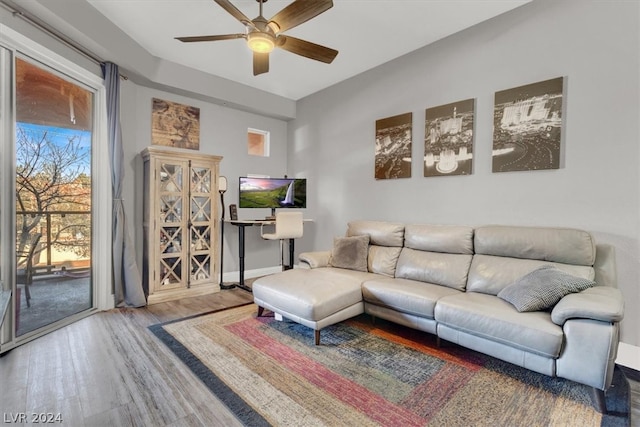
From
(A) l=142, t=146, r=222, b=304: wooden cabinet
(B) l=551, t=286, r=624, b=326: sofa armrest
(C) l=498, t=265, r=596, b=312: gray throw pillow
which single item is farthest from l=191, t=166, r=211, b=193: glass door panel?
(B) l=551, t=286, r=624, b=326: sofa armrest

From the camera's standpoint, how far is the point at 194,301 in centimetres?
353

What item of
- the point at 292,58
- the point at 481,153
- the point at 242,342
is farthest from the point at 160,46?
the point at 481,153

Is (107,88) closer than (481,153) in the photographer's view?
No

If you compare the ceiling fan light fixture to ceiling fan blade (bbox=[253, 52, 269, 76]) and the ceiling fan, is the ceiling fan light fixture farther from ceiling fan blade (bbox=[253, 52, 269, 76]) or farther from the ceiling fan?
ceiling fan blade (bbox=[253, 52, 269, 76])

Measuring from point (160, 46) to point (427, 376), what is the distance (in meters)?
4.16

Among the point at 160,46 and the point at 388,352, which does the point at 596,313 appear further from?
the point at 160,46

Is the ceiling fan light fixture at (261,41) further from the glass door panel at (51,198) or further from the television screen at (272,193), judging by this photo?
the television screen at (272,193)

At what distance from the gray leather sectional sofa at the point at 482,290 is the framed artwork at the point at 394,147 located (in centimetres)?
70

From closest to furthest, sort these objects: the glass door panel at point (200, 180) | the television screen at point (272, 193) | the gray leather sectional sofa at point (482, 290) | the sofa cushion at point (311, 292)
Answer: the gray leather sectional sofa at point (482, 290) < the sofa cushion at point (311, 292) < the glass door panel at point (200, 180) < the television screen at point (272, 193)

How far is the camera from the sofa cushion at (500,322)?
1.79 m

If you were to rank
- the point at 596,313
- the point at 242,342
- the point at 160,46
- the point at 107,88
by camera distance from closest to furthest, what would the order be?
the point at 596,313 → the point at 242,342 → the point at 107,88 → the point at 160,46

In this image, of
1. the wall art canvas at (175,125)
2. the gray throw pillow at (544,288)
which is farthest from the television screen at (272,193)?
the gray throw pillow at (544,288)

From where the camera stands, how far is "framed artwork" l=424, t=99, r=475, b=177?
3.03 meters

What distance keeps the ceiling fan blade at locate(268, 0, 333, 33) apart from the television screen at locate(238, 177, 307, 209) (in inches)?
93.1
